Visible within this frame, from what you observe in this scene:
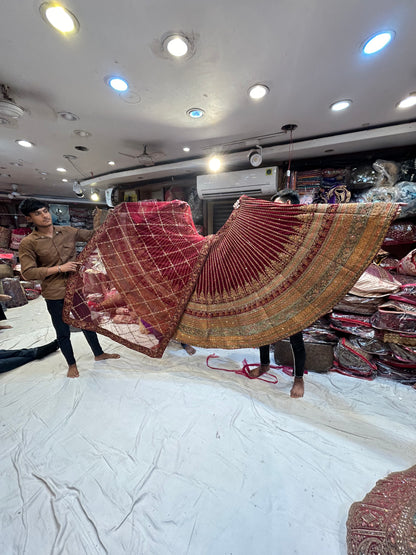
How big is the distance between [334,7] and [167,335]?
201 cm

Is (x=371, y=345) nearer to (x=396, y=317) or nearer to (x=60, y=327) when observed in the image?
(x=396, y=317)

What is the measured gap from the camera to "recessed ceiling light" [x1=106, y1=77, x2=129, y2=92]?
160 centimetres

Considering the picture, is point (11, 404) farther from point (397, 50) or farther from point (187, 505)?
point (397, 50)

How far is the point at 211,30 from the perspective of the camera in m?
1.21

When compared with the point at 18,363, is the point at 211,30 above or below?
above

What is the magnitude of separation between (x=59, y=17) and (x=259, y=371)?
2.59 m

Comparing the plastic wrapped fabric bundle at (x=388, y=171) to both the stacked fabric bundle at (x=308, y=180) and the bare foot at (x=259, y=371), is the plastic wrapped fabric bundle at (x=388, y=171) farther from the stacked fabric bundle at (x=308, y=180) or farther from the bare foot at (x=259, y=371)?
the bare foot at (x=259, y=371)

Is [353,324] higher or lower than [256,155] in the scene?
lower

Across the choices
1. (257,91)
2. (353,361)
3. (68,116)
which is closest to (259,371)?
(353,361)

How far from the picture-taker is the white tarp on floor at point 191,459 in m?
0.72

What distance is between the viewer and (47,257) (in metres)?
1.41

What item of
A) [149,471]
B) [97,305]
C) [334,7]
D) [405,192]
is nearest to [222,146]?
[334,7]

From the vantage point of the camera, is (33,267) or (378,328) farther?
(378,328)

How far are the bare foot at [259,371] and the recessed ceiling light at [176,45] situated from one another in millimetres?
2301
